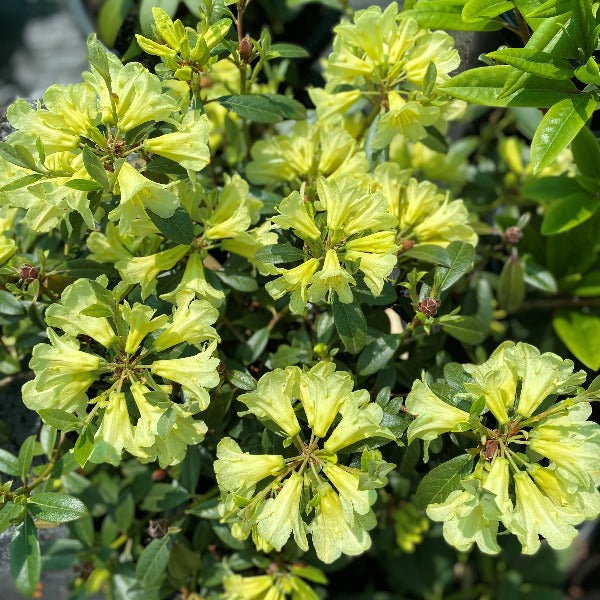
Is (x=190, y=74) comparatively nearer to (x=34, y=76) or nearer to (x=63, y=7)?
(x=34, y=76)

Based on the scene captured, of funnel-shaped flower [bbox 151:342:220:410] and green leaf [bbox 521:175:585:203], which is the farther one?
green leaf [bbox 521:175:585:203]

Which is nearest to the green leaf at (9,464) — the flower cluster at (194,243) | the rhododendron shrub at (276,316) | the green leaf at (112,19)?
the rhododendron shrub at (276,316)

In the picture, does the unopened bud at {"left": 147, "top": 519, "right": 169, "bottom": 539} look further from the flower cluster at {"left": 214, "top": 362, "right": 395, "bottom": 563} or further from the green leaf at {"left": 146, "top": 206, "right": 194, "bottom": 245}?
the green leaf at {"left": 146, "top": 206, "right": 194, "bottom": 245}

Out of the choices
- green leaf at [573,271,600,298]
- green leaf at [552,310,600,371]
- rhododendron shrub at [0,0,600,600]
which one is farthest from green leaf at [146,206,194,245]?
green leaf at [573,271,600,298]

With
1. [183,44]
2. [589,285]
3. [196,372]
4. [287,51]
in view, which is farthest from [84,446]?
[589,285]

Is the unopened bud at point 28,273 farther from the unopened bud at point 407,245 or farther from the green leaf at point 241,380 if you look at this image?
the unopened bud at point 407,245

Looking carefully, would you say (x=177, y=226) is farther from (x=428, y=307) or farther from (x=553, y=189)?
(x=553, y=189)
